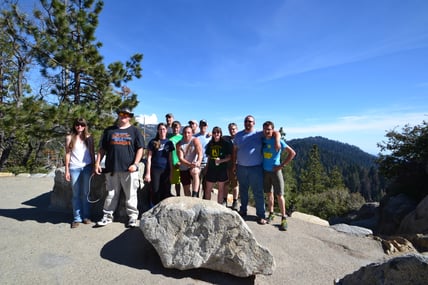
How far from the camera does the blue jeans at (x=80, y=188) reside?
462cm

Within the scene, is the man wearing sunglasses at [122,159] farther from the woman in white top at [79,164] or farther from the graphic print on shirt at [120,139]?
the woman in white top at [79,164]

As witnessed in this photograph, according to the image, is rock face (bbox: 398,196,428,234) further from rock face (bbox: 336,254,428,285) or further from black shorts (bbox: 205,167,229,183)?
black shorts (bbox: 205,167,229,183)

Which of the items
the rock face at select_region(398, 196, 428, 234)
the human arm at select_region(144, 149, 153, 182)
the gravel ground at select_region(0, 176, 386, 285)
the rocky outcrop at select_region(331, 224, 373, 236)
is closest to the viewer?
the gravel ground at select_region(0, 176, 386, 285)

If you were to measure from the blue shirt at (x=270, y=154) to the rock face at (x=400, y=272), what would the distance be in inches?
102

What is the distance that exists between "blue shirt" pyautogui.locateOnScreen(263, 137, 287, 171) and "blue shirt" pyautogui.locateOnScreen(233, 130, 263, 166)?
12 cm

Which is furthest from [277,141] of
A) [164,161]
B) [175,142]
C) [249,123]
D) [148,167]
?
[148,167]

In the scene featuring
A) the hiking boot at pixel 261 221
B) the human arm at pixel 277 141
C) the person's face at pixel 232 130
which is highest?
the person's face at pixel 232 130

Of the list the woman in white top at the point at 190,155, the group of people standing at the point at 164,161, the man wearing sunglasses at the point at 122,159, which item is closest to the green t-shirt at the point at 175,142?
the group of people standing at the point at 164,161

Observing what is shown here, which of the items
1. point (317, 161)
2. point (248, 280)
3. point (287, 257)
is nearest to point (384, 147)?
point (287, 257)

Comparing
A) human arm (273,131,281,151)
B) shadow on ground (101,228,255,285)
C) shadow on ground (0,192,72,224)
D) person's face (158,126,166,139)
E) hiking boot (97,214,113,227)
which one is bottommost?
shadow on ground (101,228,255,285)

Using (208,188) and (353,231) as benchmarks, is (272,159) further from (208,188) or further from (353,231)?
(353,231)

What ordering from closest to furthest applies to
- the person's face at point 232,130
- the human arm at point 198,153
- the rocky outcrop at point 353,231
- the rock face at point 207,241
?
the rock face at point 207,241 < the human arm at point 198,153 < the rocky outcrop at point 353,231 < the person's face at point 232,130

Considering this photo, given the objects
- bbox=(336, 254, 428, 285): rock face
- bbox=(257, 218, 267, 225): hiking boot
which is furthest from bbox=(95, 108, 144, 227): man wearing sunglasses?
bbox=(336, 254, 428, 285): rock face

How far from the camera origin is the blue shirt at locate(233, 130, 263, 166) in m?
5.03
